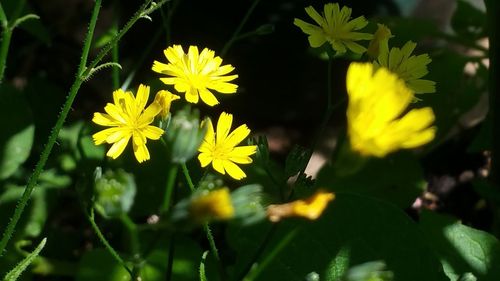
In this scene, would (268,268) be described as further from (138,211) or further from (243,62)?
(243,62)

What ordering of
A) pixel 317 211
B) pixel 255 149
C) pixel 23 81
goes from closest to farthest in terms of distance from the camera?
pixel 317 211, pixel 255 149, pixel 23 81

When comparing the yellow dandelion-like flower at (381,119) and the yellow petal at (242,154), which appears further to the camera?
the yellow petal at (242,154)

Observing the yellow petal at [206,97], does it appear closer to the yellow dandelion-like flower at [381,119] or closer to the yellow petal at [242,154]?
the yellow petal at [242,154]

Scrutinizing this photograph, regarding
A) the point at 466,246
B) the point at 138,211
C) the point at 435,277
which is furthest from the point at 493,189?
the point at 138,211

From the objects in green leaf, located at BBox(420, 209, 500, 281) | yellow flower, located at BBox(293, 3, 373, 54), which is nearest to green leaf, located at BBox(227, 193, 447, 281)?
green leaf, located at BBox(420, 209, 500, 281)

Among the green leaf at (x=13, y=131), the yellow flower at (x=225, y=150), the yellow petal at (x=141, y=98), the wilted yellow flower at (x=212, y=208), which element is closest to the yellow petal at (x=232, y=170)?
the yellow flower at (x=225, y=150)

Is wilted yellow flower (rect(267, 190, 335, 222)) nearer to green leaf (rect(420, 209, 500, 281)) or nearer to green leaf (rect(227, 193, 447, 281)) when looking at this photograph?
green leaf (rect(227, 193, 447, 281))
